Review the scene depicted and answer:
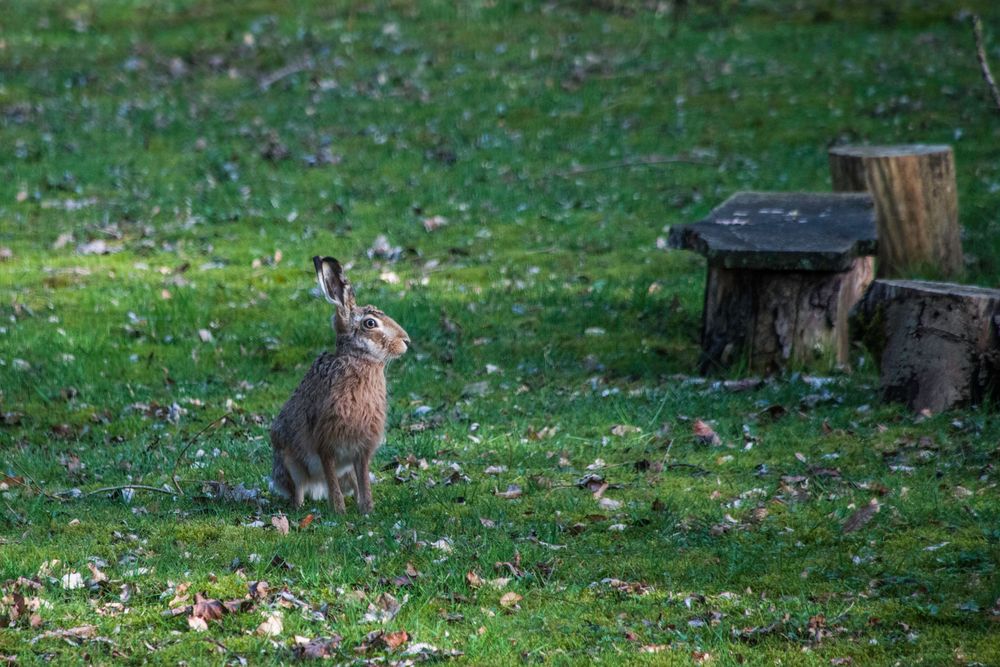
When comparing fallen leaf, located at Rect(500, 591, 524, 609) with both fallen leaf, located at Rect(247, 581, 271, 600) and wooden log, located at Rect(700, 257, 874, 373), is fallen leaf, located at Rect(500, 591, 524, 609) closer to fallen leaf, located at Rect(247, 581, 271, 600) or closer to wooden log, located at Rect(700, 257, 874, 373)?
fallen leaf, located at Rect(247, 581, 271, 600)

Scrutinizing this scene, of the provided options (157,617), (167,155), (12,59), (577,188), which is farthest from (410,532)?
(12,59)

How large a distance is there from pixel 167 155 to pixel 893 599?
56.9 ft

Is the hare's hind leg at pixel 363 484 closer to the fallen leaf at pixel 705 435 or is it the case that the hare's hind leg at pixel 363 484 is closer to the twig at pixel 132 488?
the twig at pixel 132 488

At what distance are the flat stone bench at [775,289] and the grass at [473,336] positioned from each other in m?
0.50

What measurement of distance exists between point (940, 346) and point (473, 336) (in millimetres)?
5128

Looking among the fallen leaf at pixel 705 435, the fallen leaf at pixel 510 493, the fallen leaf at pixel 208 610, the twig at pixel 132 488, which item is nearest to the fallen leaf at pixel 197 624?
the fallen leaf at pixel 208 610

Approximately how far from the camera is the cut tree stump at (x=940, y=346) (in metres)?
11.0

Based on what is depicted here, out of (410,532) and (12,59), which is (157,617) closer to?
(410,532)

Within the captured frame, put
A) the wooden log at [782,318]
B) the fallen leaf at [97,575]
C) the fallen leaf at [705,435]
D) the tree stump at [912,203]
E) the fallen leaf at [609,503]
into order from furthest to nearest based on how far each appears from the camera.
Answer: the tree stump at [912,203]
the wooden log at [782,318]
the fallen leaf at [705,435]
the fallen leaf at [609,503]
the fallen leaf at [97,575]

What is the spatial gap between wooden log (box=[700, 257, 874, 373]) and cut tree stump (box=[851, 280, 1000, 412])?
1166 mm

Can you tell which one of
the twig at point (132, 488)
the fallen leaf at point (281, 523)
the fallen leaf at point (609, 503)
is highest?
the fallen leaf at point (281, 523)

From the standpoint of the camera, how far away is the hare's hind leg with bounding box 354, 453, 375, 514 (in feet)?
29.9

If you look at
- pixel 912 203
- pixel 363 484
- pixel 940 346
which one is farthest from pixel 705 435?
pixel 912 203

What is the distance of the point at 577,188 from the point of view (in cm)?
2052
